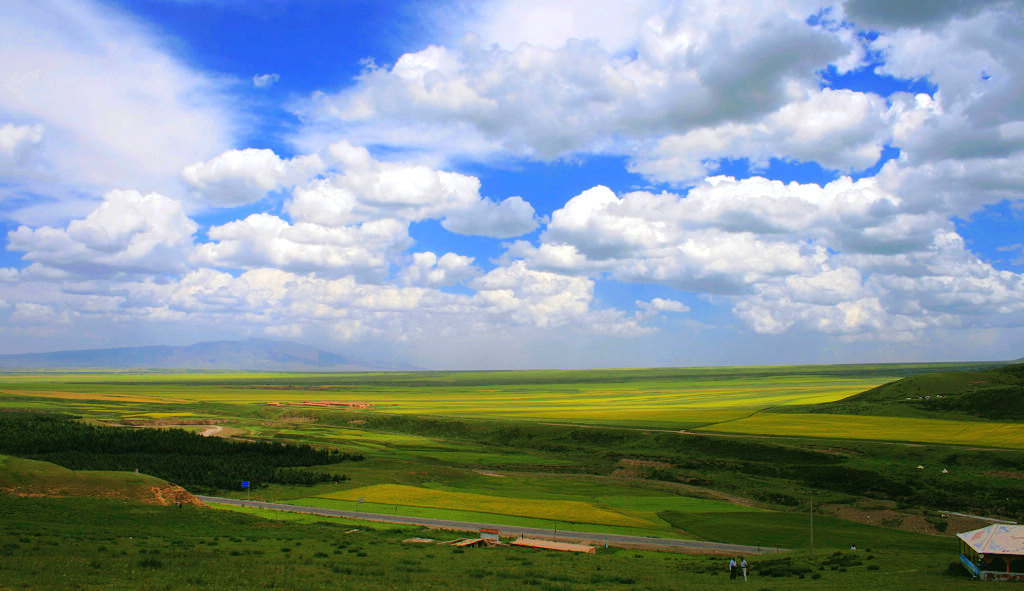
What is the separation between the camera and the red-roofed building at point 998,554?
2761 centimetres

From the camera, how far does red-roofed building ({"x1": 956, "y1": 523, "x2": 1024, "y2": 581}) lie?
27609 mm

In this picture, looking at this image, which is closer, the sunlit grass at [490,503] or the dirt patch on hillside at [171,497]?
the dirt patch on hillside at [171,497]

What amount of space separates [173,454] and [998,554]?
9267cm

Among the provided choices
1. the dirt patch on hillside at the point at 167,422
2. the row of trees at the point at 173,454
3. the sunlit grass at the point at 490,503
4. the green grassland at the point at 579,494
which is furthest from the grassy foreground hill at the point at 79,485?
the dirt patch on hillside at the point at 167,422

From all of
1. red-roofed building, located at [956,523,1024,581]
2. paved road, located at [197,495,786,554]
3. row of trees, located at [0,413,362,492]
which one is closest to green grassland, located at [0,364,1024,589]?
paved road, located at [197,495,786,554]

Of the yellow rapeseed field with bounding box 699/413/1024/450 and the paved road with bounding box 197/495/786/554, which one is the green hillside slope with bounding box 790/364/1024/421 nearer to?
the yellow rapeseed field with bounding box 699/413/1024/450

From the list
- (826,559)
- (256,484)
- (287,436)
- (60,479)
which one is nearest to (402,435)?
(287,436)

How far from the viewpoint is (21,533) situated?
104 feet

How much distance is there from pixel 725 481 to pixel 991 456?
3111cm

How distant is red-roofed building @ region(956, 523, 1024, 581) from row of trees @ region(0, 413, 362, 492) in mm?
61604

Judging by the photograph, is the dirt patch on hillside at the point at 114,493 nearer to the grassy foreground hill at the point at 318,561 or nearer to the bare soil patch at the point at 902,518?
the grassy foreground hill at the point at 318,561

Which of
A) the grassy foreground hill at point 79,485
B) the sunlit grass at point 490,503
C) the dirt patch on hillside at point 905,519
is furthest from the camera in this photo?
the sunlit grass at point 490,503

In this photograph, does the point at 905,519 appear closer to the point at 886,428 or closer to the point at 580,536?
the point at 580,536

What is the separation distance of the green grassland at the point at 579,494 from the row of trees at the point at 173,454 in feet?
13.6
